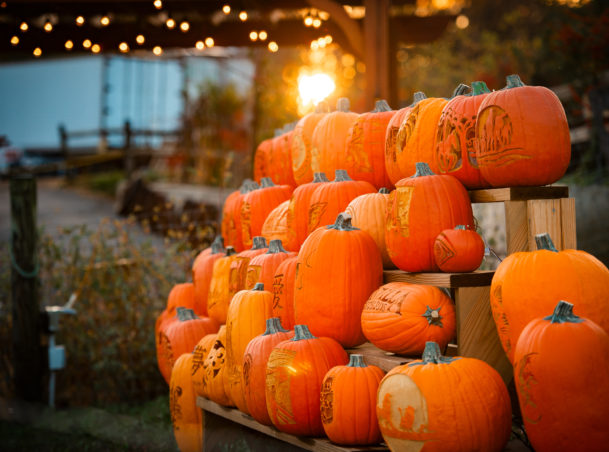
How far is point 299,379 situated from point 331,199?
859 mm

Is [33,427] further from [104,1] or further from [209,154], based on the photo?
[209,154]

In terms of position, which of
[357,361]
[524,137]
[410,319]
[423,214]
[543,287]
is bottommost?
[357,361]

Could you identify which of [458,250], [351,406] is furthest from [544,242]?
[351,406]

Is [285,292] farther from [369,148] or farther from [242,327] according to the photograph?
[369,148]

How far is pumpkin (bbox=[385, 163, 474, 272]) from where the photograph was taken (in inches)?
102

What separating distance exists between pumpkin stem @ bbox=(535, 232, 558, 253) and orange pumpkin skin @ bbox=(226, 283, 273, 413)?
1.24 m

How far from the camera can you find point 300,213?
3.28 metres

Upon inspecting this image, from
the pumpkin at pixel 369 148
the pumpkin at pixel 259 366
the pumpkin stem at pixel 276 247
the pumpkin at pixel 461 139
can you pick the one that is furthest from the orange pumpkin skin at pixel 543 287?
the pumpkin stem at pixel 276 247

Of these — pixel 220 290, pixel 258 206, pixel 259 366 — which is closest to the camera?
pixel 259 366

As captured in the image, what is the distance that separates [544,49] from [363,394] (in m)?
8.50

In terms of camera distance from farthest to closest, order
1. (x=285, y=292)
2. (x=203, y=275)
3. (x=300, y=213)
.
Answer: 1. (x=203, y=275)
2. (x=300, y=213)
3. (x=285, y=292)

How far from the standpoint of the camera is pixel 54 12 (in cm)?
630

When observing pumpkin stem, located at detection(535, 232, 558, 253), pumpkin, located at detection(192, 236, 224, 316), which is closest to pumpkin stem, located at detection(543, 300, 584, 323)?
pumpkin stem, located at detection(535, 232, 558, 253)

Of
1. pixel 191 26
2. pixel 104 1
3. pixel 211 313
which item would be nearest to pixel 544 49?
pixel 191 26
